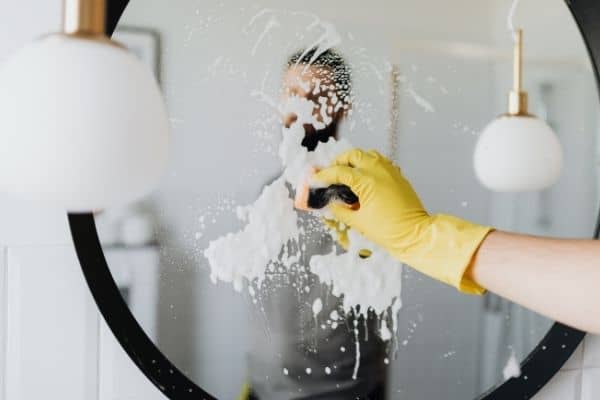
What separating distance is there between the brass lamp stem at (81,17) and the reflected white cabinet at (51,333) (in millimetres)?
363

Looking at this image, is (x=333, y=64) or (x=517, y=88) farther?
(x=517, y=88)

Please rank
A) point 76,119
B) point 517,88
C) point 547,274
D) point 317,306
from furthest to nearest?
point 517,88
point 317,306
point 547,274
point 76,119

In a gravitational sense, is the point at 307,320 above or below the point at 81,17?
below

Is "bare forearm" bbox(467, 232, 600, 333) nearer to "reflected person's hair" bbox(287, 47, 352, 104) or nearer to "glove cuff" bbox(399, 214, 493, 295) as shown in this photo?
"glove cuff" bbox(399, 214, 493, 295)

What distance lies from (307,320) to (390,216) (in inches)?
6.5

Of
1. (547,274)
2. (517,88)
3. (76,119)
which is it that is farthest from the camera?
(517,88)

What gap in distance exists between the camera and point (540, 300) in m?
0.68

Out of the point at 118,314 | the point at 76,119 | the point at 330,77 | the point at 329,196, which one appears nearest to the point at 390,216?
the point at 329,196

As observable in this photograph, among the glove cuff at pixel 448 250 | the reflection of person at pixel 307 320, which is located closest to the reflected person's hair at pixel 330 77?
the reflection of person at pixel 307 320

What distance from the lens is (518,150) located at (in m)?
0.89

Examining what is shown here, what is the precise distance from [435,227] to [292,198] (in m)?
0.18

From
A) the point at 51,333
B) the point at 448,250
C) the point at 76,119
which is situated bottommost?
the point at 51,333

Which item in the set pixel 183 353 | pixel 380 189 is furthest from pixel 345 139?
pixel 183 353

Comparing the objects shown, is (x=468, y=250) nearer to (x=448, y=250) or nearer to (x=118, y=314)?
(x=448, y=250)
